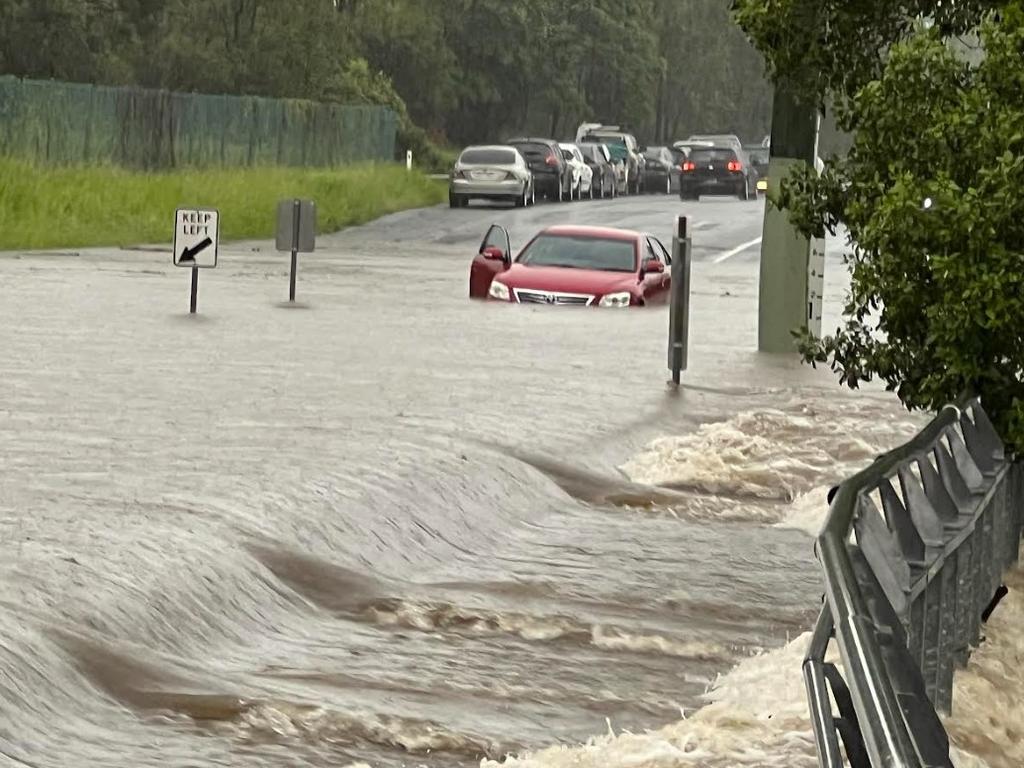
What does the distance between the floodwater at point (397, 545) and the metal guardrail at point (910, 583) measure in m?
0.65

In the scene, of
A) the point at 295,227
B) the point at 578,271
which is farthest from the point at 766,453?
the point at 578,271

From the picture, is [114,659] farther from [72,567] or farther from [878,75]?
[878,75]

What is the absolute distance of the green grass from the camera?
41688mm

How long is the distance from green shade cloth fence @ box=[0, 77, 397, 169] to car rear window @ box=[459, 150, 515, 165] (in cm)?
452

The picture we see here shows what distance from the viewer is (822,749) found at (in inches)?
231

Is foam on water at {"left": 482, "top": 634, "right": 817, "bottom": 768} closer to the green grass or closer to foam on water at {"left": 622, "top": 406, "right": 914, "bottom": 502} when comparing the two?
foam on water at {"left": 622, "top": 406, "right": 914, "bottom": 502}

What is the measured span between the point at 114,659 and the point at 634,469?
653 cm

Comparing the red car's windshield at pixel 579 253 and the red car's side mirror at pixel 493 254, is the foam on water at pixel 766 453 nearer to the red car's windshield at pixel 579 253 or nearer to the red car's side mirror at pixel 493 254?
the red car's windshield at pixel 579 253

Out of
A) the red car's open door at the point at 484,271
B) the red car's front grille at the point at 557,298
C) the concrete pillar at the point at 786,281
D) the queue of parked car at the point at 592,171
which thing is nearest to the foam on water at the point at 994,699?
the concrete pillar at the point at 786,281

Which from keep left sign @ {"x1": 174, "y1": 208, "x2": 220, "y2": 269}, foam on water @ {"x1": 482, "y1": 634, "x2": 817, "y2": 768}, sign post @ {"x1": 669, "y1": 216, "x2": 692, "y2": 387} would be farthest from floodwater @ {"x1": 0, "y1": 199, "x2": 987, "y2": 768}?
keep left sign @ {"x1": 174, "y1": 208, "x2": 220, "y2": 269}

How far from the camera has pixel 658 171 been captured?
3130 inches

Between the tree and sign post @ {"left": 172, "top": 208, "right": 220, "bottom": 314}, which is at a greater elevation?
the tree

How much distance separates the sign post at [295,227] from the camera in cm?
2914

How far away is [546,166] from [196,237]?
3898cm
